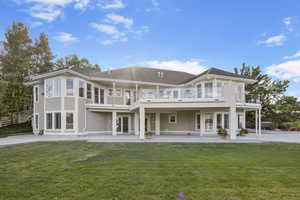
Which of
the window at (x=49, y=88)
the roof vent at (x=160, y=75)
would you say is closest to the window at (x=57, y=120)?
the window at (x=49, y=88)

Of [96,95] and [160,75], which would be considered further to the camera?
[160,75]

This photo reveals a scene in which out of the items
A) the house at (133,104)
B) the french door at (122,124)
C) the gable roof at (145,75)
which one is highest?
the gable roof at (145,75)

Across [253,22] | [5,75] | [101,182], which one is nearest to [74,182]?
[101,182]

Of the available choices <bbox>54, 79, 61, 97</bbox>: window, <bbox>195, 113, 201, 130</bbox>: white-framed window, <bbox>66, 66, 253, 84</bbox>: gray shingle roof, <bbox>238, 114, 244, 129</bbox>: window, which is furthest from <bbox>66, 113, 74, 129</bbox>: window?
<bbox>238, 114, 244, 129</bbox>: window

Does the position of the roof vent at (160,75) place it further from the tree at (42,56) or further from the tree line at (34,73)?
the tree at (42,56)

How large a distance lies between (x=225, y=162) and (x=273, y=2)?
15683 millimetres

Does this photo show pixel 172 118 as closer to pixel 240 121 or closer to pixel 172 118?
pixel 172 118

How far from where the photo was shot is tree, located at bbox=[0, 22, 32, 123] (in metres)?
21.0

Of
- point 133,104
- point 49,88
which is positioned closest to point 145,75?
point 133,104

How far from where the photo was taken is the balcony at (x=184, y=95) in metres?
12.8

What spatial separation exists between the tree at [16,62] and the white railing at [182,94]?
55.6 feet

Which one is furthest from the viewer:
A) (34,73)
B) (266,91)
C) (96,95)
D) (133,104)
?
(34,73)

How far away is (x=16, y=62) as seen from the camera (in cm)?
2139

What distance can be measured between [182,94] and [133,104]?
4938mm
